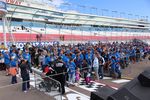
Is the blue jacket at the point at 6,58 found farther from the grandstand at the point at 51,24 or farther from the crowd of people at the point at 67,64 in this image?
the grandstand at the point at 51,24

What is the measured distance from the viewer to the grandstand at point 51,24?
3528cm

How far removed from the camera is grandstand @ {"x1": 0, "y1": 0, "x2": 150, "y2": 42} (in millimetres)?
35281

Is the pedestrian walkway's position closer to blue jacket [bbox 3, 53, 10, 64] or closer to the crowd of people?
the crowd of people

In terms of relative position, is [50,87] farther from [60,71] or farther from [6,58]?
[6,58]

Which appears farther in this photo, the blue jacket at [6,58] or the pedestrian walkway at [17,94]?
the blue jacket at [6,58]

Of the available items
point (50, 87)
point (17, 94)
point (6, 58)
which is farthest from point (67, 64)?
point (6, 58)

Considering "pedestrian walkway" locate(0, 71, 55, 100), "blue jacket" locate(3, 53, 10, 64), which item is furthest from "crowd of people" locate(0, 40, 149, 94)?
"pedestrian walkway" locate(0, 71, 55, 100)

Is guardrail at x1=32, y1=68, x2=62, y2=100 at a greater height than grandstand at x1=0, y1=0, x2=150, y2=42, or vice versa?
grandstand at x1=0, y1=0, x2=150, y2=42

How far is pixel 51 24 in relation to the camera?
155ft

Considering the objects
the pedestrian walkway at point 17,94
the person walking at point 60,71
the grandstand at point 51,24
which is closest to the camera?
the pedestrian walkway at point 17,94

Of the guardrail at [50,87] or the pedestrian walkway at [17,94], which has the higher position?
the guardrail at [50,87]

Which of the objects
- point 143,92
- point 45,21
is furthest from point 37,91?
point 45,21

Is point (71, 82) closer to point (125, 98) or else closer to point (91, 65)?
point (91, 65)

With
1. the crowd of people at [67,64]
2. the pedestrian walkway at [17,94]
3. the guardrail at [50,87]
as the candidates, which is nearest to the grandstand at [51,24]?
the crowd of people at [67,64]
